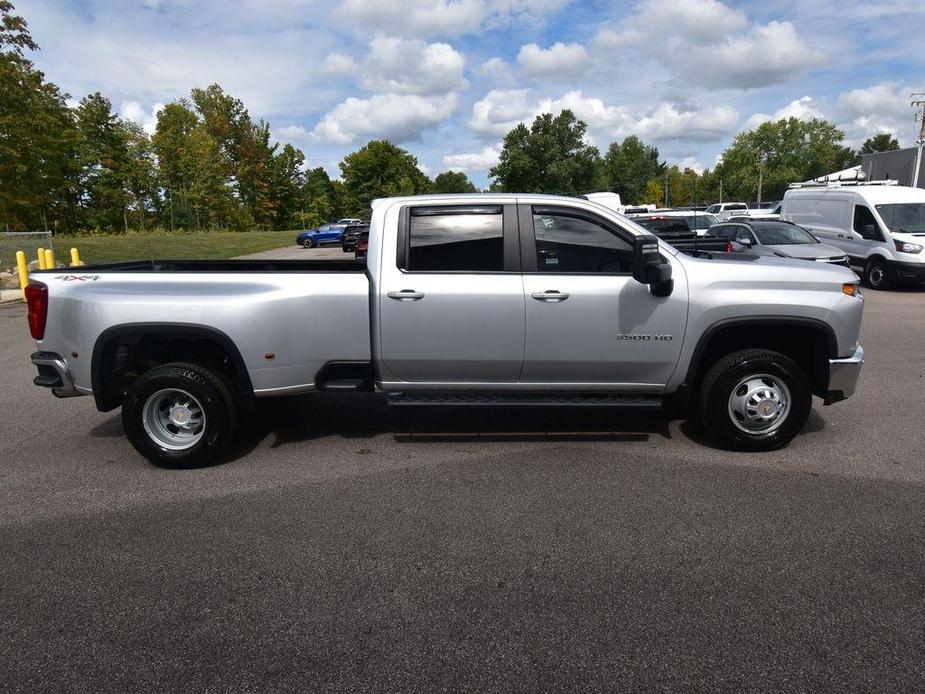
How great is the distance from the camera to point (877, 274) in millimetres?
14945

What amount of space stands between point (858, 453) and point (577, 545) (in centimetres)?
272

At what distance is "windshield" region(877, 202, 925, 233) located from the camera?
48.2 ft

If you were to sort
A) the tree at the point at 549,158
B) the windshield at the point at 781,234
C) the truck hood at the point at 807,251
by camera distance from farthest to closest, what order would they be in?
the tree at the point at 549,158 → the windshield at the point at 781,234 → the truck hood at the point at 807,251

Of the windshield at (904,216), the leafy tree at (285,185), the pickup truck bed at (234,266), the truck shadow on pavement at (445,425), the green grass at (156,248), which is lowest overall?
the truck shadow on pavement at (445,425)

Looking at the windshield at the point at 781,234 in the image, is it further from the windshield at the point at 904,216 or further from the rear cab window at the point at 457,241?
the rear cab window at the point at 457,241

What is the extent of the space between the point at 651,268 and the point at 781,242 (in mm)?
11619

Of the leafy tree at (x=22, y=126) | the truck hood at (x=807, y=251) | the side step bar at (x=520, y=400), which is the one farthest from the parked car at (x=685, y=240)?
the leafy tree at (x=22, y=126)

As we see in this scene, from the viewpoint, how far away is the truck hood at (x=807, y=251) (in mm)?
13617

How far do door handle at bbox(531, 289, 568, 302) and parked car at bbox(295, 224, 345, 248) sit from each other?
118 ft

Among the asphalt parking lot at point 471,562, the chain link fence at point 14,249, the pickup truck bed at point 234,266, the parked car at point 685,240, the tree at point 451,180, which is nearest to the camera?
the asphalt parking lot at point 471,562

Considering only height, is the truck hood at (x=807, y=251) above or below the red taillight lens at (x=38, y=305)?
above

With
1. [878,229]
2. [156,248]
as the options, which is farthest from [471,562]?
[156,248]

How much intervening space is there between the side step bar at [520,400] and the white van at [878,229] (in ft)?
40.1

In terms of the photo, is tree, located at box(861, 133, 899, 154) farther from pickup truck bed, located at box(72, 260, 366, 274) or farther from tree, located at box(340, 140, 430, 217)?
pickup truck bed, located at box(72, 260, 366, 274)
